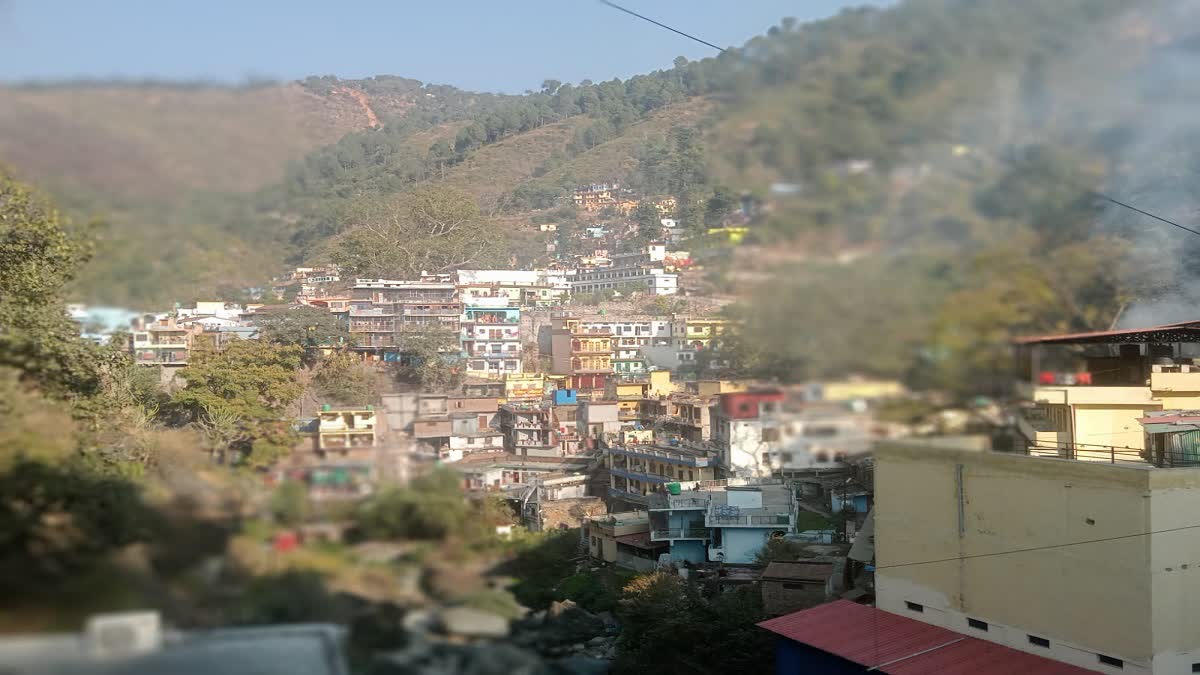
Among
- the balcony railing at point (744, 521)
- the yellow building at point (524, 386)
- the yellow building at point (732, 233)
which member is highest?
the yellow building at point (732, 233)

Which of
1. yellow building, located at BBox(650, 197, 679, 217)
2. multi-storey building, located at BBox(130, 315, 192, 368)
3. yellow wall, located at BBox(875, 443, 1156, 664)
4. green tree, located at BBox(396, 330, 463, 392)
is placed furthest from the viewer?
yellow building, located at BBox(650, 197, 679, 217)

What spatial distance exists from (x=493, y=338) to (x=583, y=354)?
525cm

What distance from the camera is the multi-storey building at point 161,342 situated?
4.65 m

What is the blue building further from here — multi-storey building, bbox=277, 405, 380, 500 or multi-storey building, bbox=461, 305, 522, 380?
multi-storey building, bbox=277, 405, 380, 500

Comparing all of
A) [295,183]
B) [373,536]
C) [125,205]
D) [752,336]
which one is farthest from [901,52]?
[125,205]

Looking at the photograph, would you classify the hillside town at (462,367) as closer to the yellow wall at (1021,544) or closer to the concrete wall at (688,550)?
the yellow wall at (1021,544)

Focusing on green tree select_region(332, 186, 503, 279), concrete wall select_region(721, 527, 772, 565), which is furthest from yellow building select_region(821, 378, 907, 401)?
concrete wall select_region(721, 527, 772, 565)

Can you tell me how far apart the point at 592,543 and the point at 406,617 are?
11.7m

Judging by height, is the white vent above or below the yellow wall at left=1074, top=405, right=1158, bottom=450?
above

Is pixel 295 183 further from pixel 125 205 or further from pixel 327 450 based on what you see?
pixel 327 450

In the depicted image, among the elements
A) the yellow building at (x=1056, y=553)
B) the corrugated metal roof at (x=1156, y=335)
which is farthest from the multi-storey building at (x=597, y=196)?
the yellow building at (x=1056, y=553)

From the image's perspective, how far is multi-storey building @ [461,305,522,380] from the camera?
10.3 m

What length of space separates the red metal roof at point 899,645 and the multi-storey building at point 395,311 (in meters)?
4.24

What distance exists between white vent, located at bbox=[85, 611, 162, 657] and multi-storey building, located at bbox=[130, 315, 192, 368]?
96.6 inches
